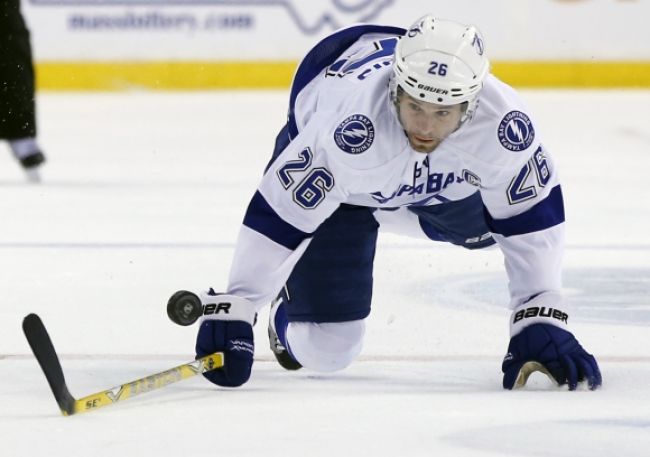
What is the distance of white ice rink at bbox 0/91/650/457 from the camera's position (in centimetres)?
243

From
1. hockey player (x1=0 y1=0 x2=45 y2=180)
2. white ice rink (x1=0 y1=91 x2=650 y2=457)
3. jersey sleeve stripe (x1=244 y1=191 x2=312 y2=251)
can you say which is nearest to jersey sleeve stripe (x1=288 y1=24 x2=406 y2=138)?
jersey sleeve stripe (x1=244 y1=191 x2=312 y2=251)

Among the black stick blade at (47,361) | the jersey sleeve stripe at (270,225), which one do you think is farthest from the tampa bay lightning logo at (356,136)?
the black stick blade at (47,361)

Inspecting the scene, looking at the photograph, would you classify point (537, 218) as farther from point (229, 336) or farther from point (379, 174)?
point (229, 336)

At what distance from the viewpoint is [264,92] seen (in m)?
9.70

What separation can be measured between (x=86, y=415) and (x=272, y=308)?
2.85 feet

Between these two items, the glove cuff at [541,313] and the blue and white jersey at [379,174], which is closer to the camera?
the blue and white jersey at [379,174]

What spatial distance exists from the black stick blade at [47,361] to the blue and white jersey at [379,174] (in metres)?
0.40

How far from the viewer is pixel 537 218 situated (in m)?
2.90

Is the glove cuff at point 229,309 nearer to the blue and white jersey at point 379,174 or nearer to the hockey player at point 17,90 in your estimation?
the blue and white jersey at point 379,174

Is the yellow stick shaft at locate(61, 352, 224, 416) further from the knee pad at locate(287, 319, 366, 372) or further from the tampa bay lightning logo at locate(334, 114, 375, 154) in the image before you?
the tampa bay lightning logo at locate(334, 114, 375, 154)

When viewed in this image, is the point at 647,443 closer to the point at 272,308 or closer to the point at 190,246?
the point at 272,308

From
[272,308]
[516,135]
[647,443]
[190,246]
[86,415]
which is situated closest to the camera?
[647,443]

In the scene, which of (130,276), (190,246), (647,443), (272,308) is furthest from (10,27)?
(647,443)

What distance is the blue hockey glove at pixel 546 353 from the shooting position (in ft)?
9.23
